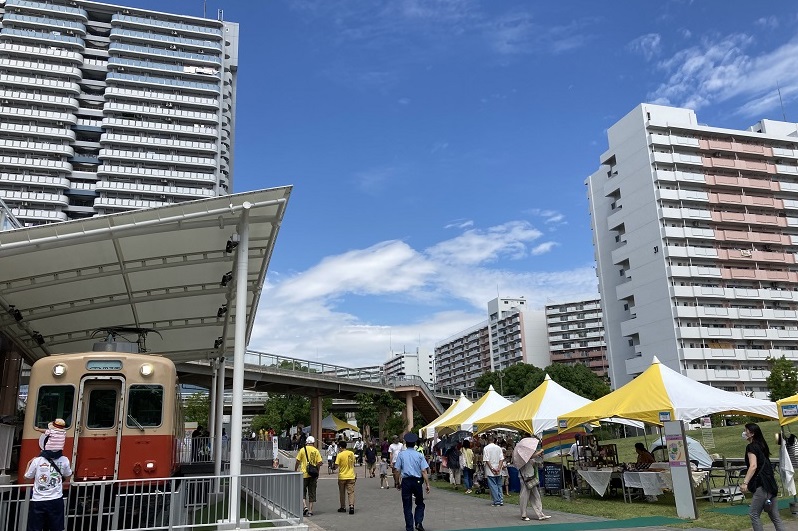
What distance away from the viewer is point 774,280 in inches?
2485

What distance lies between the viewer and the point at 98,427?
10.7 metres

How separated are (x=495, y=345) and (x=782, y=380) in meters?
87.5

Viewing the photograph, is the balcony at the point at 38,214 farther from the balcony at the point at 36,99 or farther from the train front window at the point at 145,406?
the train front window at the point at 145,406

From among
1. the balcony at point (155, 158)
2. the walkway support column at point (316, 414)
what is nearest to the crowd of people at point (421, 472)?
the walkway support column at point (316, 414)

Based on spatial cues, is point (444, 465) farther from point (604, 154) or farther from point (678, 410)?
point (604, 154)

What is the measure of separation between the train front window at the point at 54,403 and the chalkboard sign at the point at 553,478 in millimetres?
11268

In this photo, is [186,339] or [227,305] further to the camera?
[186,339]

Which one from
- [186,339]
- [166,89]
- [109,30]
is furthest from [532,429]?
[109,30]

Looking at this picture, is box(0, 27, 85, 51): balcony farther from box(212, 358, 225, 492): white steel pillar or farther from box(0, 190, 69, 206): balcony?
box(212, 358, 225, 492): white steel pillar

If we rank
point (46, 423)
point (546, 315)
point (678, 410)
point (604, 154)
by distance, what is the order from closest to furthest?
point (46, 423), point (678, 410), point (604, 154), point (546, 315)

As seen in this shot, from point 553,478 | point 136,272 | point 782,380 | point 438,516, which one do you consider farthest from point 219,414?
point 782,380

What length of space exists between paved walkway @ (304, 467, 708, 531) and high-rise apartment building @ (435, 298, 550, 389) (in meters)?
93.1

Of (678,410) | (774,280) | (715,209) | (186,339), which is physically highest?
(715,209)

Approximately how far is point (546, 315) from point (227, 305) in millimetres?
111191
